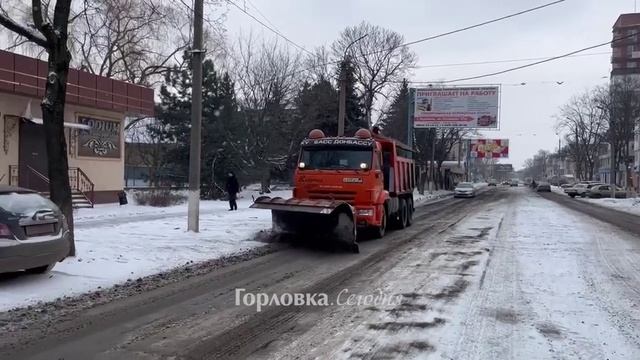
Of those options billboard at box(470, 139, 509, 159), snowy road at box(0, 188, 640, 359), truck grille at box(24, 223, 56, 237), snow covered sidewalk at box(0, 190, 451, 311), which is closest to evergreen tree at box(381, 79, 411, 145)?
billboard at box(470, 139, 509, 159)

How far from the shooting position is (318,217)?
13516mm

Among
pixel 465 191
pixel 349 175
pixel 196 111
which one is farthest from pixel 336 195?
pixel 465 191

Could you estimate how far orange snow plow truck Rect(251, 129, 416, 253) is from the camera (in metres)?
13.2

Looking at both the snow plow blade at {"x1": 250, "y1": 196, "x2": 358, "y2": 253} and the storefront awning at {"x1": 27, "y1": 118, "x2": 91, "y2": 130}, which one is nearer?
the snow plow blade at {"x1": 250, "y1": 196, "x2": 358, "y2": 253}

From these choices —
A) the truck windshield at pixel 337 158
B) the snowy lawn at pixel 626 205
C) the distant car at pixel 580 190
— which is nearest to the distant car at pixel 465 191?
the snowy lawn at pixel 626 205

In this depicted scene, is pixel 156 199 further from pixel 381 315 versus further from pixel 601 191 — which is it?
pixel 601 191

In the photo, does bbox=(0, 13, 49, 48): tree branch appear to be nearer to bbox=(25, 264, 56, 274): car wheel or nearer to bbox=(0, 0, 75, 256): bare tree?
bbox=(0, 0, 75, 256): bare tree

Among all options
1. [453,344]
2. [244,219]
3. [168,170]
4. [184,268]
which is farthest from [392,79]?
[453,344]

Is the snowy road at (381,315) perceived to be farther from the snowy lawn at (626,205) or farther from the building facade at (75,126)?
the snowy lawn at (626,205)

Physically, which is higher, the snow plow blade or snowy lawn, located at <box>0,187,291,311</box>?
the snow plow blade

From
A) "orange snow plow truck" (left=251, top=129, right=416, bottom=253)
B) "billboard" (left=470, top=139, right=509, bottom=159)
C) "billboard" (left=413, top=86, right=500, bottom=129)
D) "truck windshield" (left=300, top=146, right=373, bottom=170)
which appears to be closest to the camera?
→ "orange snow plow truck" (left=251, top=129, right=416, bottom=253)

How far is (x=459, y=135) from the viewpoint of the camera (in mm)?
68688

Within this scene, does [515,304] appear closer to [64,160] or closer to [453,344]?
[453,344]

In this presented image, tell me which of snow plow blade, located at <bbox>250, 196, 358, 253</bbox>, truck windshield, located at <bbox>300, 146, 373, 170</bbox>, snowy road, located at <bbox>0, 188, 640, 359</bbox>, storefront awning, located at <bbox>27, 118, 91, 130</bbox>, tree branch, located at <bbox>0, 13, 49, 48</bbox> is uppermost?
tree branch, located at <bbox>0, 13, 49, 48</bbox>
